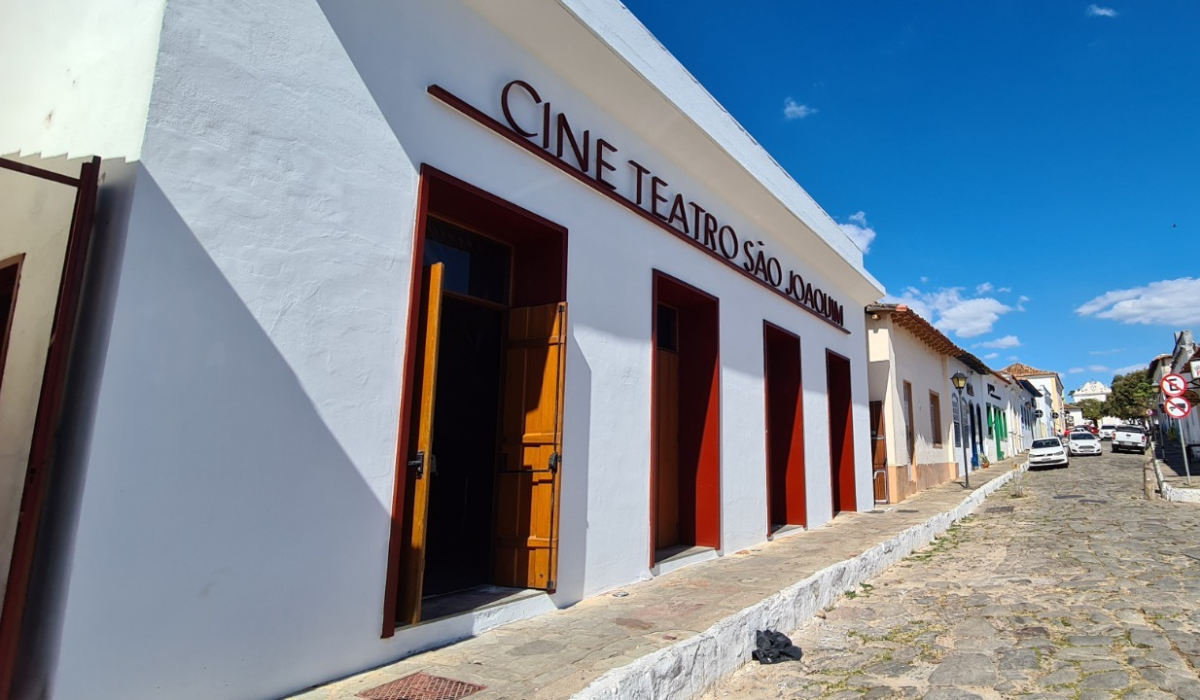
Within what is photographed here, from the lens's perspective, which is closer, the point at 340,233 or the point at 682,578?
the point at 340,233

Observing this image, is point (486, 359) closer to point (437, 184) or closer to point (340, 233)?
point (437, 184)

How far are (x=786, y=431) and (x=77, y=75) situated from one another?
9.39 m

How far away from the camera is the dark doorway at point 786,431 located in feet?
34.2

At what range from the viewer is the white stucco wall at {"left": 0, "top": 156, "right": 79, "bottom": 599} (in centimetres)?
331

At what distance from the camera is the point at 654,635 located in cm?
470

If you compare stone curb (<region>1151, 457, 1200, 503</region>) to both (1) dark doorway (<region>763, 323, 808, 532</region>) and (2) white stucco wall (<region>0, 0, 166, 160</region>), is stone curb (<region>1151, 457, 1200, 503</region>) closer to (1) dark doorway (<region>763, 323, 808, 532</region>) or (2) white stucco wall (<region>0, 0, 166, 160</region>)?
(1) dark doorway (<region>763, 323, 808, 532</region>)

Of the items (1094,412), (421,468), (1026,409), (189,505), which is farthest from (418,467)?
(1094,412)

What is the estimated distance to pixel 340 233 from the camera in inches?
163

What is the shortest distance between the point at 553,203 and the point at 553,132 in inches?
25.9

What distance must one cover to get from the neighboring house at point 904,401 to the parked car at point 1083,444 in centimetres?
1437

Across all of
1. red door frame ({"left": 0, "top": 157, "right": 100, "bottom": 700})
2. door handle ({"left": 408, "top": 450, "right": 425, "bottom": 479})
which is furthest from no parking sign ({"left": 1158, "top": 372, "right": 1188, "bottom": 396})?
red door frame ({"left": 0, "top": 157, "right": 100, "bottom": 700})

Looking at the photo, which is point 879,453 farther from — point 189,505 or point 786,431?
point 189,505

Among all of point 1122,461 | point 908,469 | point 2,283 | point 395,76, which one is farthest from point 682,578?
point 1122,461

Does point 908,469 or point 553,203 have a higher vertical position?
point 553,203
